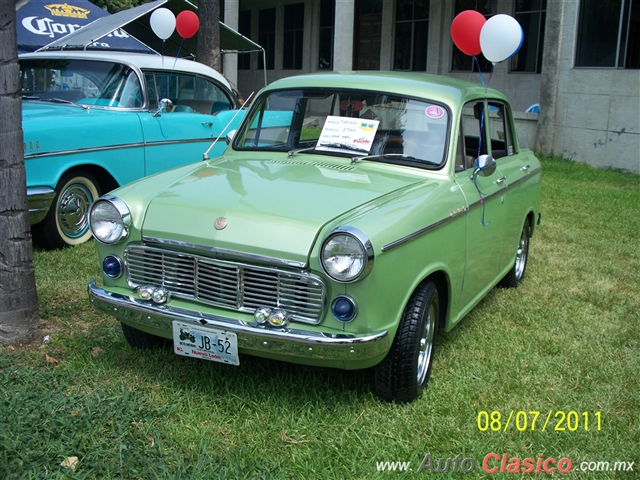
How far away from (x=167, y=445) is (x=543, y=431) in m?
1.79

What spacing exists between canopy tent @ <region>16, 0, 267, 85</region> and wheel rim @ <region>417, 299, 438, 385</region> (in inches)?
239

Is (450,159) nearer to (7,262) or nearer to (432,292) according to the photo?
(432,292)

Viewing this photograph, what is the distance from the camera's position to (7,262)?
160 inches

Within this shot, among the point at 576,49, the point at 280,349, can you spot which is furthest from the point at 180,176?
the point at 576,49

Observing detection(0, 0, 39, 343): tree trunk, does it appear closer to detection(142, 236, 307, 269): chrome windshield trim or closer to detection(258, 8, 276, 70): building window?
detection(142, 236, 307, 269): chrome windshield trim

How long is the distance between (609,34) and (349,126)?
9.88m

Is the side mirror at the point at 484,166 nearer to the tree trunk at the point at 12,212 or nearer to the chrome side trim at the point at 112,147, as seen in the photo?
the tree trunk at the point at 12,212

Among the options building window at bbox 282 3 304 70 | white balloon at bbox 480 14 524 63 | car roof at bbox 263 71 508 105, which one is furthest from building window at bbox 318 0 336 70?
car roof at bbox 263 71 508 105

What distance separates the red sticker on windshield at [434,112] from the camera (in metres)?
4.25

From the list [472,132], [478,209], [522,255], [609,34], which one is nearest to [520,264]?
[522,255]

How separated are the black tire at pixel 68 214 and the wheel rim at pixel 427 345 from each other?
3.48 m

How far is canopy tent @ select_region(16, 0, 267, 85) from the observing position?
Result: 29.3 feet

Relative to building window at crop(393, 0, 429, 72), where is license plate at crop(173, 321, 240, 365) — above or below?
below

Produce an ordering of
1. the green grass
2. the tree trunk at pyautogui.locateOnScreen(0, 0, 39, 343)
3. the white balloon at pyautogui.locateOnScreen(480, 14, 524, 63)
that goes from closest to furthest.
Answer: the green grass < the tree trunk at pyautogui.locateOnScreen(0, 0, 39, 343) < the white balloon at pyautogui.locateOnScreen(480, 14, 524, 63)
